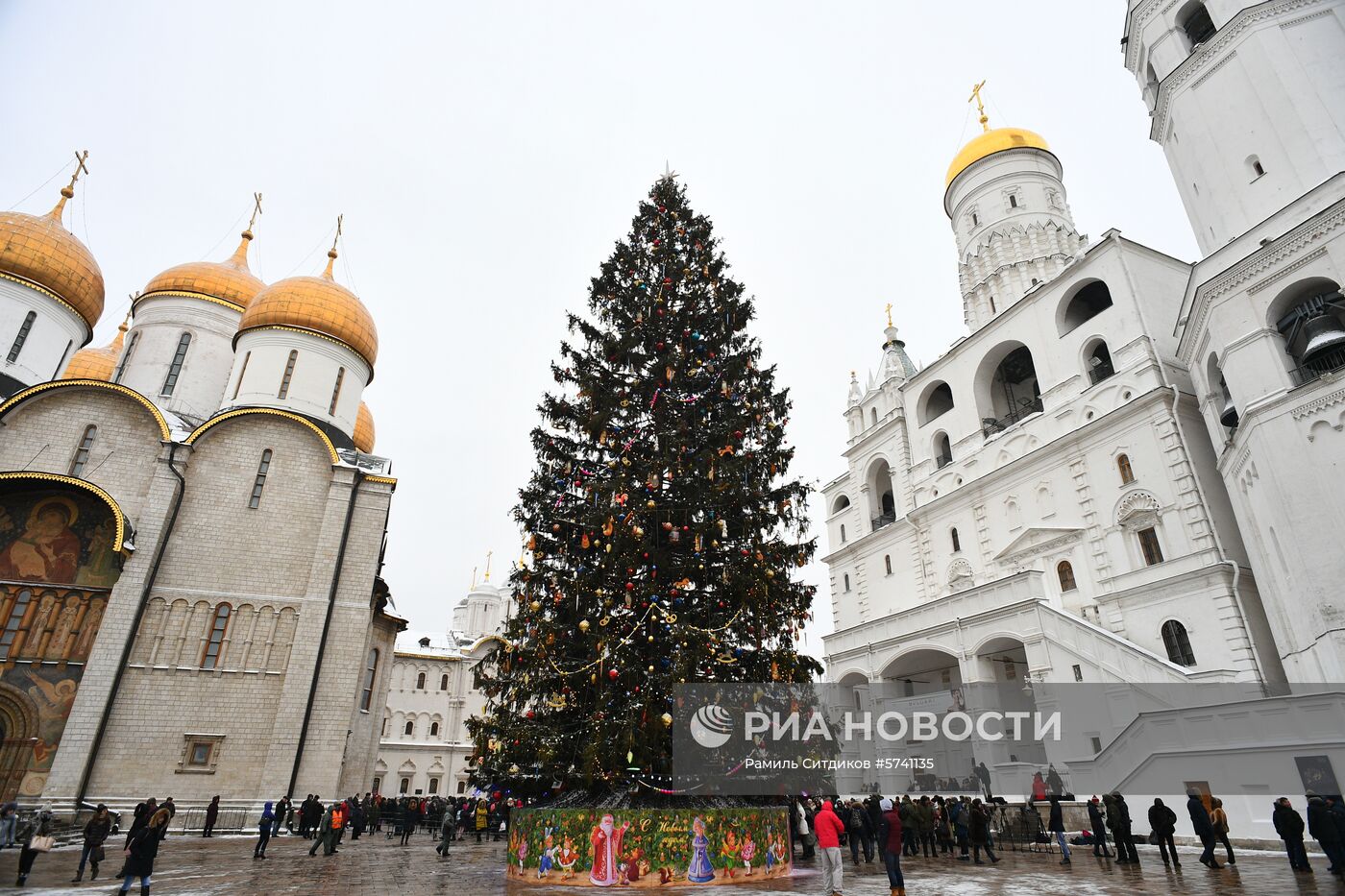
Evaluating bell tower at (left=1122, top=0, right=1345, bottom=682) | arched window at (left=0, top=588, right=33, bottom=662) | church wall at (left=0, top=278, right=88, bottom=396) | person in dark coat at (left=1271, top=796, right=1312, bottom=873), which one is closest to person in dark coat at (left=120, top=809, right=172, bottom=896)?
person in dark coat at (left=1271, top=796, right=1312, bottom=873)

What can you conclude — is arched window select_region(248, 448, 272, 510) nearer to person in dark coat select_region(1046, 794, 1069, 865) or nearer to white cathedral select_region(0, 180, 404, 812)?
white cathedral select_region(0, 180, 404, 812)

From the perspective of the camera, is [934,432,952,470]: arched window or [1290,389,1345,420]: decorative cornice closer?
[1290,389,1345,420]: decorative cornice

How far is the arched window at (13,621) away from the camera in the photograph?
1728 cm

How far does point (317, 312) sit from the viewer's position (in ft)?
79.7

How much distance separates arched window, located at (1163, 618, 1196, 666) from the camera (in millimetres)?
18938

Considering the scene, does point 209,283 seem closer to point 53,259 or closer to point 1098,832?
point 53,259

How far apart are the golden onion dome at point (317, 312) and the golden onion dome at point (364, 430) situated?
4.74m

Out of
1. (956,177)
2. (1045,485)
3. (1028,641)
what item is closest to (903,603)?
(1045,485)

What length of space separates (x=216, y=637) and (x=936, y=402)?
27.6 meters

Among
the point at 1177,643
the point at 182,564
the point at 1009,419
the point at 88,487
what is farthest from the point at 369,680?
the point at 1009,419

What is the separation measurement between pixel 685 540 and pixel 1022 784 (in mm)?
12480

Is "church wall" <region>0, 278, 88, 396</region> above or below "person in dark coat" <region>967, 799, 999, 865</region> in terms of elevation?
above

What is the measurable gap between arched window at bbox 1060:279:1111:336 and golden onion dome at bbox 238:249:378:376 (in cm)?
2472

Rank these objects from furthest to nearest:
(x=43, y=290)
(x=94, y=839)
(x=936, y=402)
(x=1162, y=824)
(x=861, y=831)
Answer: (x=936, y=402), (x=43, y=290), (x=861, y=831), (x=1162, y=824), (x=94, y=839)
